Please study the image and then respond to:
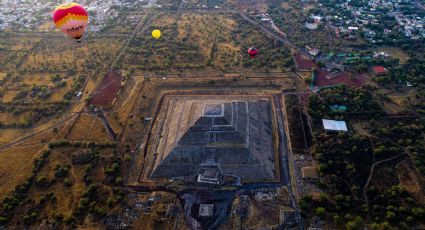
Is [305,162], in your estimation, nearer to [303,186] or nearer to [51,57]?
[303,186]

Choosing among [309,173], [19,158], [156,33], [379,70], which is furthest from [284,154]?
[156,33]

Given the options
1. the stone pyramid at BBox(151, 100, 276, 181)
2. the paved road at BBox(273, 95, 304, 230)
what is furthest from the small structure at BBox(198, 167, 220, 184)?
the paved road at BBox(273, 95, 304, 230)

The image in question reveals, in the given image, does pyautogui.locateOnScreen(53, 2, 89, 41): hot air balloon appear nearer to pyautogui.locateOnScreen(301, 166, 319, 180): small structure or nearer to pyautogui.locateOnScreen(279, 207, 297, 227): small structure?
pyautogui.locateOnScreen(301, 166, 319, 180): small structure

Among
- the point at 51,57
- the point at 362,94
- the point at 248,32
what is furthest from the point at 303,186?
the point at 51,57

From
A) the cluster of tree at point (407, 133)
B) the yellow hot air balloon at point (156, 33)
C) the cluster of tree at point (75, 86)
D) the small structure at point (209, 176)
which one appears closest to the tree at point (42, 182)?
the cluster of tree at point (75, 86)

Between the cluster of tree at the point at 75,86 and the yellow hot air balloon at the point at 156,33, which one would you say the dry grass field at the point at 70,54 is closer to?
the cluster of tree at the point at 75,86
